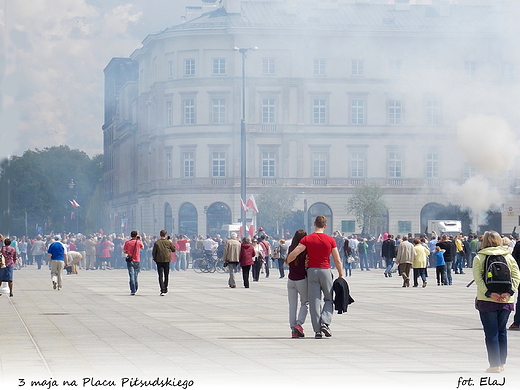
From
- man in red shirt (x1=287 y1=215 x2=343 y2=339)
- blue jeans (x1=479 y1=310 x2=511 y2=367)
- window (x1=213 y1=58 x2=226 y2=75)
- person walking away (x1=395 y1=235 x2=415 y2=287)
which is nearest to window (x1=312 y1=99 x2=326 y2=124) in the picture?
window (x1=213 y1=58 x2=226 y2=75)

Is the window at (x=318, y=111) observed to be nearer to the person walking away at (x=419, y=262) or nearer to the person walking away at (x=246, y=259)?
the person walking away at (x=419, y=262)

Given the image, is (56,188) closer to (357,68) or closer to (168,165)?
(168,165)

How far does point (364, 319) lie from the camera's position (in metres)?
21.5

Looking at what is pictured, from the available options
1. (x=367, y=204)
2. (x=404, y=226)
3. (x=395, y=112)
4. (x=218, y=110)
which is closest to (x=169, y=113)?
(x=218, y=110)

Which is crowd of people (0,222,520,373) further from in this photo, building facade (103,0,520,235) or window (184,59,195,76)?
window (184,59,195,76)

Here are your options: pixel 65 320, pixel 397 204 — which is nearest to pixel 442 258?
pixel 65 320

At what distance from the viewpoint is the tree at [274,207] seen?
7969cm

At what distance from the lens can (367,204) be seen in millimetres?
80750

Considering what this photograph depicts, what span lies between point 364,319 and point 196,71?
2592 inches

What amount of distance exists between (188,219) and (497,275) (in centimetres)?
7392

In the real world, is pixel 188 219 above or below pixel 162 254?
above

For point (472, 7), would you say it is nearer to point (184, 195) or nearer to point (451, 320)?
point (184, 195)

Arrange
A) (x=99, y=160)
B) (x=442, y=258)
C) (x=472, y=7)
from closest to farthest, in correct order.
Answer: (x=442, y=258), (x=472, y=7), (x=99, y=160)

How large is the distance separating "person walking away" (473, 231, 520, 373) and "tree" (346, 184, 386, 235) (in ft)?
220
